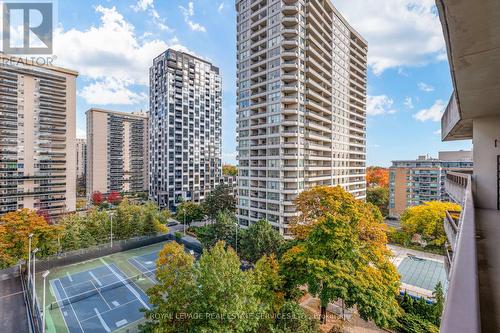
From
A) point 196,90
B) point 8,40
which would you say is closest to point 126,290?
point 8,40

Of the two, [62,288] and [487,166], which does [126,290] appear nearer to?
[62,288]

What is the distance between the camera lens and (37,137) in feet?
128

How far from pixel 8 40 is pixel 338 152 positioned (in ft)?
152

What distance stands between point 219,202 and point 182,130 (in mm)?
24140

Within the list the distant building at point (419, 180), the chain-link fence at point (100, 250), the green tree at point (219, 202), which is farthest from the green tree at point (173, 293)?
the distant building at point (419, 180)

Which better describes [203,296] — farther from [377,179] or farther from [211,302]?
[377,179]

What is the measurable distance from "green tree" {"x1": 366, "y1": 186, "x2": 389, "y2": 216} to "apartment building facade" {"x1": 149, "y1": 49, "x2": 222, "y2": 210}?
115 ft

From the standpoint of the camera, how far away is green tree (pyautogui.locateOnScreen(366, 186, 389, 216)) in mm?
48625

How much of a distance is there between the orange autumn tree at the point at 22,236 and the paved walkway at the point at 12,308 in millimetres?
2025

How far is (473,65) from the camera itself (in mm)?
3699

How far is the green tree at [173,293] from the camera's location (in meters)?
9.68

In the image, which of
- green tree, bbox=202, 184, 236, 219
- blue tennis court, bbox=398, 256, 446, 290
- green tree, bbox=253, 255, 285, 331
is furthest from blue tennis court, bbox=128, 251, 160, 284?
blue tennis court, bbox=398, 256, 446, 290

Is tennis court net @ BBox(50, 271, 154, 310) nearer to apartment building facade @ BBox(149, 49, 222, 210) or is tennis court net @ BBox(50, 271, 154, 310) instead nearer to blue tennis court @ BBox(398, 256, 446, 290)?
blue tennis court @ BBox(398, 256, 446, 290)

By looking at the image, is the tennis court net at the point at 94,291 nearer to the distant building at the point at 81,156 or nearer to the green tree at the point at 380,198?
Answer: the green tree at the point at 380,198
